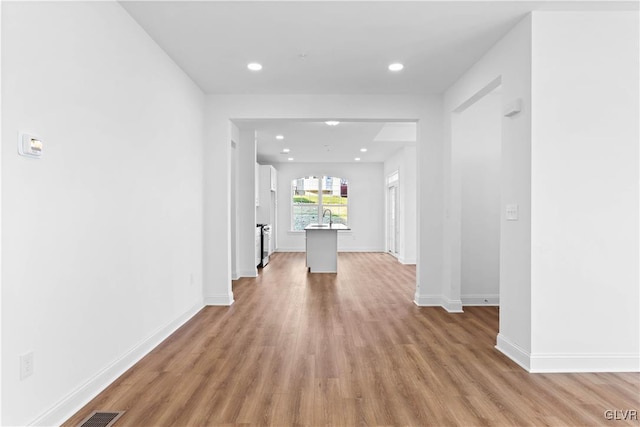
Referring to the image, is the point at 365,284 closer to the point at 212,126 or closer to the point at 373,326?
the point at 373,326

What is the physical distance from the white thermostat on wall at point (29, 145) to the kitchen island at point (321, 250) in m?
5.54

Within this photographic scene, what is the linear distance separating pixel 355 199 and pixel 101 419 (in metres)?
9.71

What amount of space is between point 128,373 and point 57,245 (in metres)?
1.21

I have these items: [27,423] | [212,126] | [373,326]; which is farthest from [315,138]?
[27,423]

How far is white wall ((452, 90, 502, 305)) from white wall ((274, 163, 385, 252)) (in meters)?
6.47

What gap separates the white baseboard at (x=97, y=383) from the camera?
78.7 inches

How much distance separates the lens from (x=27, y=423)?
1.83 m

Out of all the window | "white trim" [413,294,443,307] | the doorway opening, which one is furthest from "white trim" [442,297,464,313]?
the window

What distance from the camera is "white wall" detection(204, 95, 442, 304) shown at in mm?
4723

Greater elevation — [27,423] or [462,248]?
[462,248]

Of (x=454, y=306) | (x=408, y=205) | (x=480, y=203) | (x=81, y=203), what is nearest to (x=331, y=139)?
Result: (x=408, y=205)

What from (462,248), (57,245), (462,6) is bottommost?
(462,248)

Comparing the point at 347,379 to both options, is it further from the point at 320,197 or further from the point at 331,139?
the point at 320,197

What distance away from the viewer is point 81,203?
2.26m
